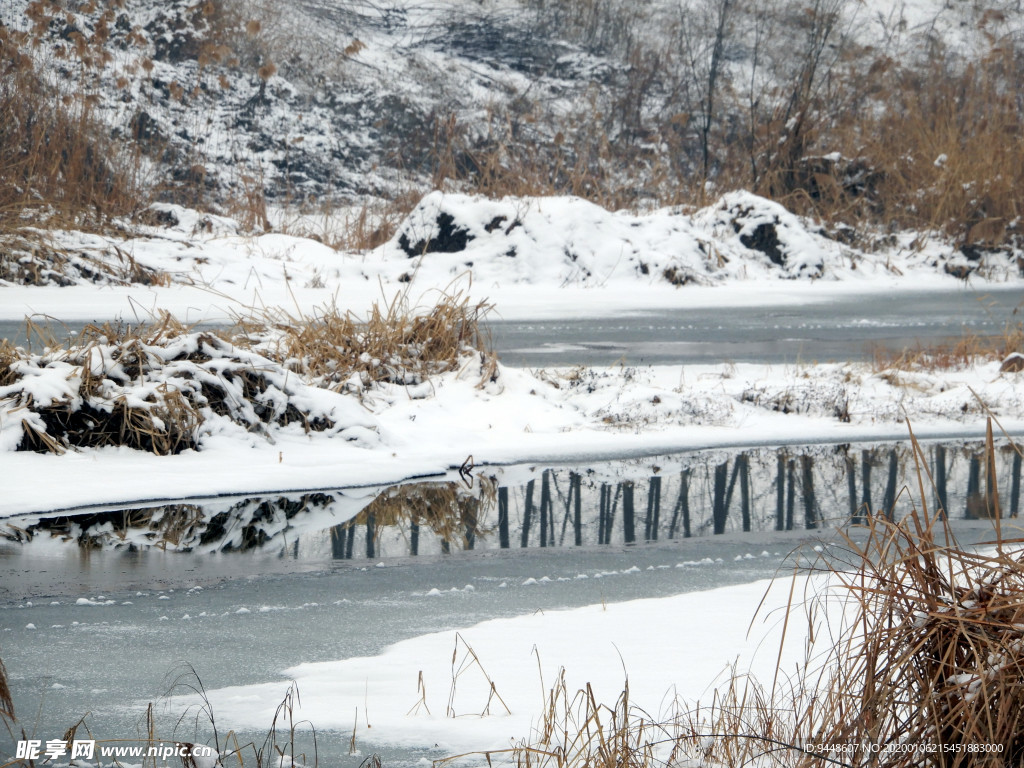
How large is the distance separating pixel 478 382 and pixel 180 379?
2.02 meters

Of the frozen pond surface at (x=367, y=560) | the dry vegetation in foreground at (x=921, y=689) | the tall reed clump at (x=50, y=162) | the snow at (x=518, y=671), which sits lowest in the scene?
the snow at (x=518, y=671)

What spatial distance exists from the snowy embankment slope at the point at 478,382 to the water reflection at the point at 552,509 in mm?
214

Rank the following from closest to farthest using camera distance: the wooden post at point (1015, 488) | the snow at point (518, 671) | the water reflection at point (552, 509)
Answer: the snow at point (518, 671) < the water reflection at point (552, 509) < the wooden post at point (1015, 488)

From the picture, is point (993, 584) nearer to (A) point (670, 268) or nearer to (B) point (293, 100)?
(A) point (670, 268)

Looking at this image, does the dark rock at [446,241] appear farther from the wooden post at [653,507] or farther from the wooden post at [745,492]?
the wooden post at [653,507]

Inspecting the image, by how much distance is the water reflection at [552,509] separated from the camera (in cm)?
455

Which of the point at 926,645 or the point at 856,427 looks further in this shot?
the point at 856,427

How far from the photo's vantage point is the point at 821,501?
527 centimetres

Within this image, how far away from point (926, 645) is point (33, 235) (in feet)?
34.2

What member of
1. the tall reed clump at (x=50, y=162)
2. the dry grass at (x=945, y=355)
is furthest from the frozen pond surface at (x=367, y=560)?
the tall reed clump at (x=50, y=162)

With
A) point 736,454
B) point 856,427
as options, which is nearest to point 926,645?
point 736,454

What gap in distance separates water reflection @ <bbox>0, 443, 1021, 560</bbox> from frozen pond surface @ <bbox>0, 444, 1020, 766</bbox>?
15 millimetres

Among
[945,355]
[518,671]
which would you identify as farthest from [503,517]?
[945,355]

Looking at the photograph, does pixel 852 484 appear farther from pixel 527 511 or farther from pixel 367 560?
pixel 367 560
